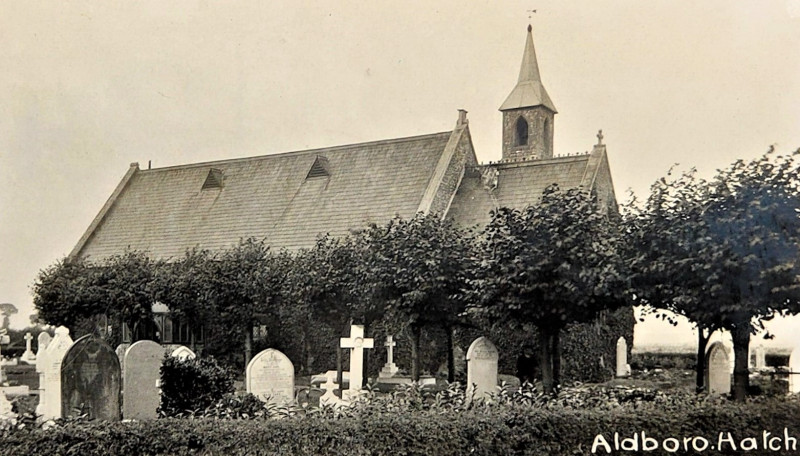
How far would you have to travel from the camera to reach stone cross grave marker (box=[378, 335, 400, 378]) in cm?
2781

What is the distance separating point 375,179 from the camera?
111 feet

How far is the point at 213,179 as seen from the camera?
127 ft

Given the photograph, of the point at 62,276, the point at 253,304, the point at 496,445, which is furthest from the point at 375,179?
the point at 496,445

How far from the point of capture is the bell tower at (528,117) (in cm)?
4503

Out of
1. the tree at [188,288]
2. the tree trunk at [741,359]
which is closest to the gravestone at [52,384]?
the tree at [188,288]

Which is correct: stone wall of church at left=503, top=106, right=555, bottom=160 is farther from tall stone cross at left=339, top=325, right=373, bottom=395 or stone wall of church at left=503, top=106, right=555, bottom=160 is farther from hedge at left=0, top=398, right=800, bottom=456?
hedge at left=0, top=398, right=800, bottom=456

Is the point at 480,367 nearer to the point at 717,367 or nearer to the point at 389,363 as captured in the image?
the point at 717,367

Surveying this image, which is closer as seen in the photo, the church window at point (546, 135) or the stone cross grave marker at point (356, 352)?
the stone cross grave marker at point (356, 352)

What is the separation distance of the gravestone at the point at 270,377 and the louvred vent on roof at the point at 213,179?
23536 millimetres

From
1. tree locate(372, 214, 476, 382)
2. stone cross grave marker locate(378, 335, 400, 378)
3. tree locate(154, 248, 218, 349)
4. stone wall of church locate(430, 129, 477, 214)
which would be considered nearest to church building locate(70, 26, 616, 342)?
stone wall of church locate(430, 129, 477, 214)

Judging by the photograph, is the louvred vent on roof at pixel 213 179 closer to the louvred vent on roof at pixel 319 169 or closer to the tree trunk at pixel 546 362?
the louvred vent on roof at pixel 319 169

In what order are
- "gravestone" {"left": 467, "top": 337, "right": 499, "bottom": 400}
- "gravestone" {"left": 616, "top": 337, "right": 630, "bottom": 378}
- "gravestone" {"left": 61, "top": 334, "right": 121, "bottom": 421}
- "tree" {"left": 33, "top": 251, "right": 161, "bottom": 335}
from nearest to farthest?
"gravestone" {"left": 61, "top": 334, "right": 121, "bottom": 421} < "gravestone" {"left": 467, "top": 337, "right": 499, "bottom": 400} < "tree" {"left": 33, "top": 251, "right": 161, "bottom": 335} < "gravestone" {"left": 616, "top": 337, "right": 630, "bottom": 378}

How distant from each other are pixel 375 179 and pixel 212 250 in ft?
24.4

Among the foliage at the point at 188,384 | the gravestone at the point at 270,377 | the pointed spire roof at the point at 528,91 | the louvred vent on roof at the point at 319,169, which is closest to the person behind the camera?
the gravestone at the point at 270,377
